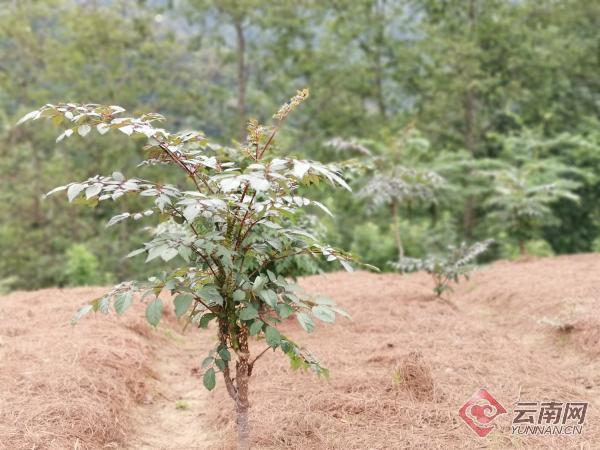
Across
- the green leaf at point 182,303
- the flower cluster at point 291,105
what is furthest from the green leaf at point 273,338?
the flower cluster at point 291,105

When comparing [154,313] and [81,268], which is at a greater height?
[154,313]

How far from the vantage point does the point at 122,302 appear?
8.26 ft

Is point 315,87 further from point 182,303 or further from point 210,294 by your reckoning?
point 182,303

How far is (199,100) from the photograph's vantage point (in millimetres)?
19109

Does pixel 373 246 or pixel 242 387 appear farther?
pixel 373 246

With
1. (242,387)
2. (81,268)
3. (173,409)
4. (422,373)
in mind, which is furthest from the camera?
(81,268)

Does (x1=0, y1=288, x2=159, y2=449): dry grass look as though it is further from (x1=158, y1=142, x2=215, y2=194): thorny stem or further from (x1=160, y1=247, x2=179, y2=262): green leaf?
(x1=158, y1=142, x2=215, y2=194): thorny stem

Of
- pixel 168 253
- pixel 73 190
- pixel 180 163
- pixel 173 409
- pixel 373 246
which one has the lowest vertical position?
pixel 373 246

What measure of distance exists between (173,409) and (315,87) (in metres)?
15.8

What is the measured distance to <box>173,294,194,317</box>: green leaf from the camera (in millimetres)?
2471

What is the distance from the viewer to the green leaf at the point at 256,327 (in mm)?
2707

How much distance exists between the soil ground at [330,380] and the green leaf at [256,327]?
98cm

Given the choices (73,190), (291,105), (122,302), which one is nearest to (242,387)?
(122,302)

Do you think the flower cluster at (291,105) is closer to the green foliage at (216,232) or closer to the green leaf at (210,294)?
the green foliage at (216,232)
